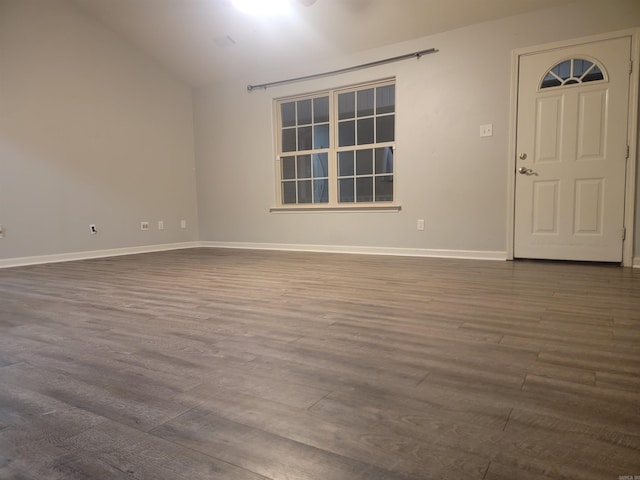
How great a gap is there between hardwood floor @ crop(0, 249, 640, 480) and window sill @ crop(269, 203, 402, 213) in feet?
7.01

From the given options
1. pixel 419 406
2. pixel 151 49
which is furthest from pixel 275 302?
pixel 151 49

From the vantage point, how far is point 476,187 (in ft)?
13.5

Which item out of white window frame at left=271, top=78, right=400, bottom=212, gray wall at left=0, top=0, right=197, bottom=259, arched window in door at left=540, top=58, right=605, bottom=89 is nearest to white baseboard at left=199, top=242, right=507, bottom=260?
white window frame at left=271, top=78, right=400, bottom=212

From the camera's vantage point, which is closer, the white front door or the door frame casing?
the door frame casing

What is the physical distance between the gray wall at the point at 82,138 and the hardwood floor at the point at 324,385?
2.16 meters

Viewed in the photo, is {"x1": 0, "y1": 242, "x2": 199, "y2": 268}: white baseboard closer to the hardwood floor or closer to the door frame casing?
the hardwood floor

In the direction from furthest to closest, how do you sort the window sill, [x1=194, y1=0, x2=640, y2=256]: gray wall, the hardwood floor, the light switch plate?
the window sill
the light switch plate
[x1=194, y1=0, x2=640, y2=256]: gray wall
the hardwood floor

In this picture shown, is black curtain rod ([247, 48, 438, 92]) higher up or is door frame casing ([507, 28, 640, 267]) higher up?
black curtain rod ([247, 48, 438, 92])

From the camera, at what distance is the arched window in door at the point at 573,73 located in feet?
11.7

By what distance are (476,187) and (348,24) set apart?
2.20 metres

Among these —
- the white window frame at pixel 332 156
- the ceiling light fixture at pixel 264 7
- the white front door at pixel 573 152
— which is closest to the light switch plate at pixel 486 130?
the white front door at pixel 573 152

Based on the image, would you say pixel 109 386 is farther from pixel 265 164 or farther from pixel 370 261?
pixel 265 164

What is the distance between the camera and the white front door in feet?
11.6

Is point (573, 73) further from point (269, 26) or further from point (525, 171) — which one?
point (269, 26)
